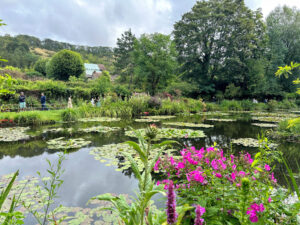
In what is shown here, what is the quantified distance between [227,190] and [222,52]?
24.4 metres

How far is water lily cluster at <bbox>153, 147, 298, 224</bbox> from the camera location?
43.9 inches

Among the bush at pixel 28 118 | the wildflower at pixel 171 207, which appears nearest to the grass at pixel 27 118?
the bush at pixel 28 118

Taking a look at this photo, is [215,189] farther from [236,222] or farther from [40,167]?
[40,167]

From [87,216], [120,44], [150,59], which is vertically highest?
[120,44]

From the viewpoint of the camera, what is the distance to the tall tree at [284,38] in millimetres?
23078

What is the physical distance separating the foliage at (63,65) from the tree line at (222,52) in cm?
835

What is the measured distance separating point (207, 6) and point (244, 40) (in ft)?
20.6

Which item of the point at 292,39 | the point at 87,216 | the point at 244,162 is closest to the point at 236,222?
the point at 244,162

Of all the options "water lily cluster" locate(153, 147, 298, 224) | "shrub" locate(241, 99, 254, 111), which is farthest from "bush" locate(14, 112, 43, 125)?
"shrub" locate(241, 99, 254, 111)

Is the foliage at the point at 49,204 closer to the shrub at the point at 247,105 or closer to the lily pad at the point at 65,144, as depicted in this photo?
the lily pad at the point at 65,144

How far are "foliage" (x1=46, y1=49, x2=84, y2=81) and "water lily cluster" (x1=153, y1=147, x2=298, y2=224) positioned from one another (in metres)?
25.3

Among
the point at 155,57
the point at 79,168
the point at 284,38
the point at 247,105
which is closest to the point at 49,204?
the point at 79,168

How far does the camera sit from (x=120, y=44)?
1358 inches

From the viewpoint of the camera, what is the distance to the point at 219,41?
2198cm
